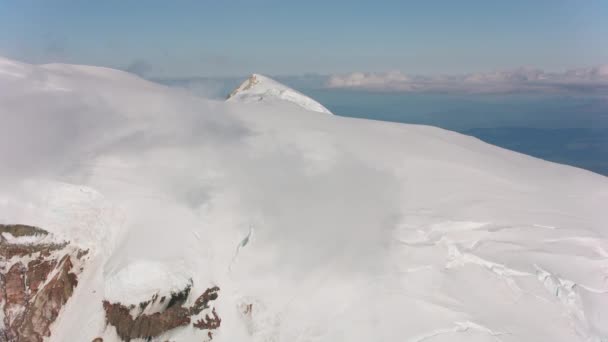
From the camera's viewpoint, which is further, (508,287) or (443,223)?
(443,223)

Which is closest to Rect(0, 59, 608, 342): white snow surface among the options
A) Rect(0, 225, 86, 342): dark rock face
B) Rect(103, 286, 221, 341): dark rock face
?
Rect(103, 286, 221, 341): dark rock face

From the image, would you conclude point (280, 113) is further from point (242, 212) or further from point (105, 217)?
point (105, 217)

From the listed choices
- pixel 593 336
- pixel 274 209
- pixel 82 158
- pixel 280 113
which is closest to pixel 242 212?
pixel 274 209

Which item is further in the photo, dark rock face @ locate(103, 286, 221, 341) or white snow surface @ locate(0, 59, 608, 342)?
dark rock face @ locate(103, 286, 221, 341)

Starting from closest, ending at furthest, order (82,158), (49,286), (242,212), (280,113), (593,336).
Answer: (593,336)
(49,286)
(242,212)
(82,158)
(280,113)

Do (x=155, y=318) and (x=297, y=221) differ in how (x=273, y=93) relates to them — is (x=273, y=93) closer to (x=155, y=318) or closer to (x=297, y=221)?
(x=297, y=221)

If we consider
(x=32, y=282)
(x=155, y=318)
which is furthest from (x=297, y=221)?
(x=32, y=282)

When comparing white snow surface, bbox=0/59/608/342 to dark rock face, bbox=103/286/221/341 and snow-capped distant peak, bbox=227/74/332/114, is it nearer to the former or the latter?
dark rock face, bbox=103/286/221/341

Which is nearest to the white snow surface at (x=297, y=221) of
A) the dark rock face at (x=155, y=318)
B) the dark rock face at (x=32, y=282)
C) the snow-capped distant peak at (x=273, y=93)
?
the dark rock face at (x=155, y=318)
